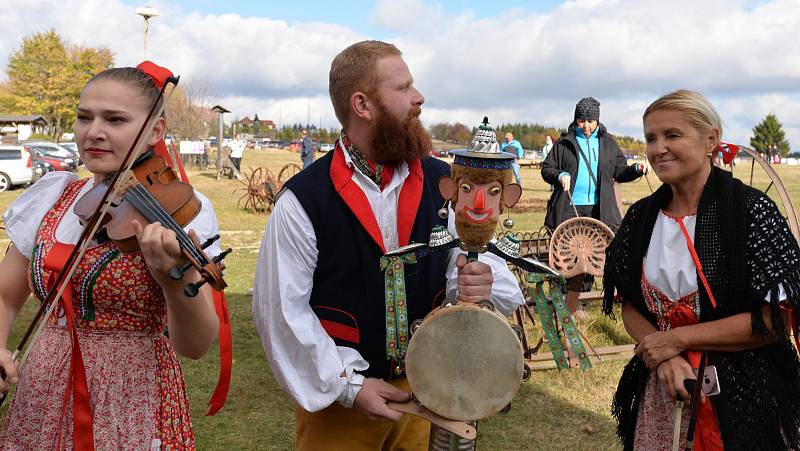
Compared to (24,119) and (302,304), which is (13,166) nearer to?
(302,304)

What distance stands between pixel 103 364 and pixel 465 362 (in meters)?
1.00

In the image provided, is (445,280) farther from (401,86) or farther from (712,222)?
(712,222)

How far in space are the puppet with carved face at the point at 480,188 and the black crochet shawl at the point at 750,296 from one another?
2.25 feet

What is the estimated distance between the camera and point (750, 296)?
211cm

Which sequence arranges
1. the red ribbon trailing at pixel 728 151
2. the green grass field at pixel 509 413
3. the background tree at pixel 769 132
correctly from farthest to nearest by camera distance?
the background tree at pixel 769 132, the green grass field at pixel 509 413, the red ribbon trailing at pixel 728 151

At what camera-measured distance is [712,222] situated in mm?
2178

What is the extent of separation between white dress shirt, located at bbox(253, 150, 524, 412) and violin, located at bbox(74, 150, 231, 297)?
0.28 meters

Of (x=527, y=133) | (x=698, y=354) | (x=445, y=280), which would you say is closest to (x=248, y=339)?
(x=445, y=280)

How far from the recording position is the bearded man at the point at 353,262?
2.08 metres

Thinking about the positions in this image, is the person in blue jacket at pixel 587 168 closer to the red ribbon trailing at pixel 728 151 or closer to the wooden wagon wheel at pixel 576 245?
the wooden wagon wheel at pixel 576 245

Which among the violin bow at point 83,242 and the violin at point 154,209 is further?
the violin bow at point 83,242

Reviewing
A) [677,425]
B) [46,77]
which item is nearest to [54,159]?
[46,77]

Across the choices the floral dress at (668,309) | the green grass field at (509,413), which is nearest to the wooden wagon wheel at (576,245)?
the green grass field at (509,413)

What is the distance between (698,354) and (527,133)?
5376cm
